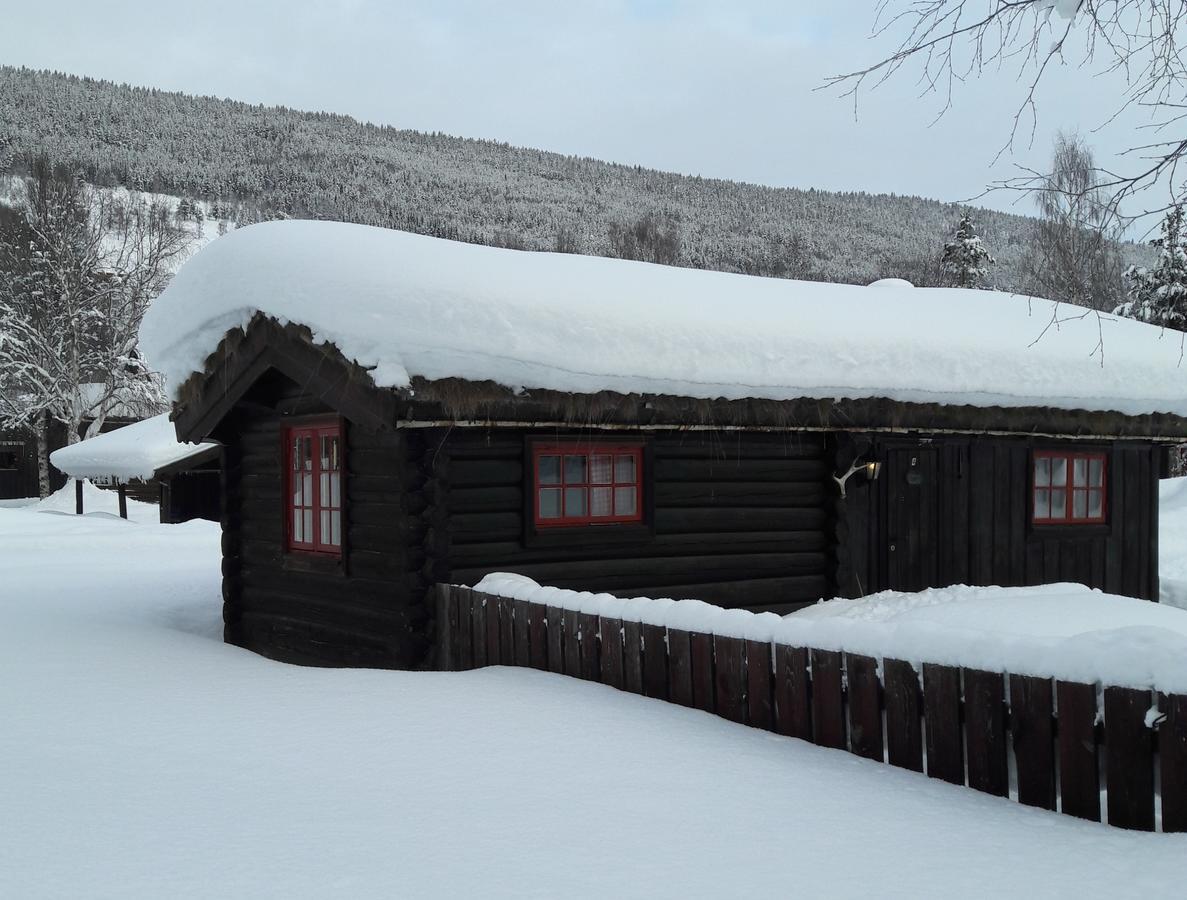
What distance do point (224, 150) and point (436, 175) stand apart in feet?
94.6

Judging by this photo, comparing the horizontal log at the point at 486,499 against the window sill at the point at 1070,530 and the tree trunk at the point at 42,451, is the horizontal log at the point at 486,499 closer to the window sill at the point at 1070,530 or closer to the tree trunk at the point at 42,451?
the window sill at the point at 1070,530

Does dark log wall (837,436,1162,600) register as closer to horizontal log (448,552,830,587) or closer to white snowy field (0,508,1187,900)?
horizontal log (448,552,830,587)

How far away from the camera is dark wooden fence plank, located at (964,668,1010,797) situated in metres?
4.37

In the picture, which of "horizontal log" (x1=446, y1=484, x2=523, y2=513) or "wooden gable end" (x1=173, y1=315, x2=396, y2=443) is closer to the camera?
"wooden gable end" (x1=173, y1=315, x2=396, y2=443)

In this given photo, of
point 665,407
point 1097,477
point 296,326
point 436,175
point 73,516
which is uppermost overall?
point 436,175

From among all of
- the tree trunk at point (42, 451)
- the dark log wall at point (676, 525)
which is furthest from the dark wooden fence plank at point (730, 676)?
the tree trunk at point (42, 451)

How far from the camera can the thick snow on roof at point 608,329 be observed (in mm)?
7734

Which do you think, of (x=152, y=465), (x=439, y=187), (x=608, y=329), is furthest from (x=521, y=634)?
(x=439, y=187)

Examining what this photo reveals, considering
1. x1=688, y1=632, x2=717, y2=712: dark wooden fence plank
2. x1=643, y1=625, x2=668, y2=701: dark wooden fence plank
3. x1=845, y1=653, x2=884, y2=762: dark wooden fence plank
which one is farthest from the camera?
x1=643, y1=625, x2=668, y2=701: dark wooden fence plank

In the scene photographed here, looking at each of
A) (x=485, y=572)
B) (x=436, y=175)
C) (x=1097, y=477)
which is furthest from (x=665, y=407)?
(x=436, y=175)

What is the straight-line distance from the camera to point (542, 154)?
4156 inches

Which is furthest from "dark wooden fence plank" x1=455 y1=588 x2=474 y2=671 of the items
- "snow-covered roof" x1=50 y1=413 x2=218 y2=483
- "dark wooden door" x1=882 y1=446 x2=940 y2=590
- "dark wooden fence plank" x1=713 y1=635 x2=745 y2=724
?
"snow-covered roof" x1=50 y1=413 x2=218 y2=483

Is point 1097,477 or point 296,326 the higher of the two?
point 296,326

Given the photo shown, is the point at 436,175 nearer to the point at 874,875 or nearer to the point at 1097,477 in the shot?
the point at 1097,477
